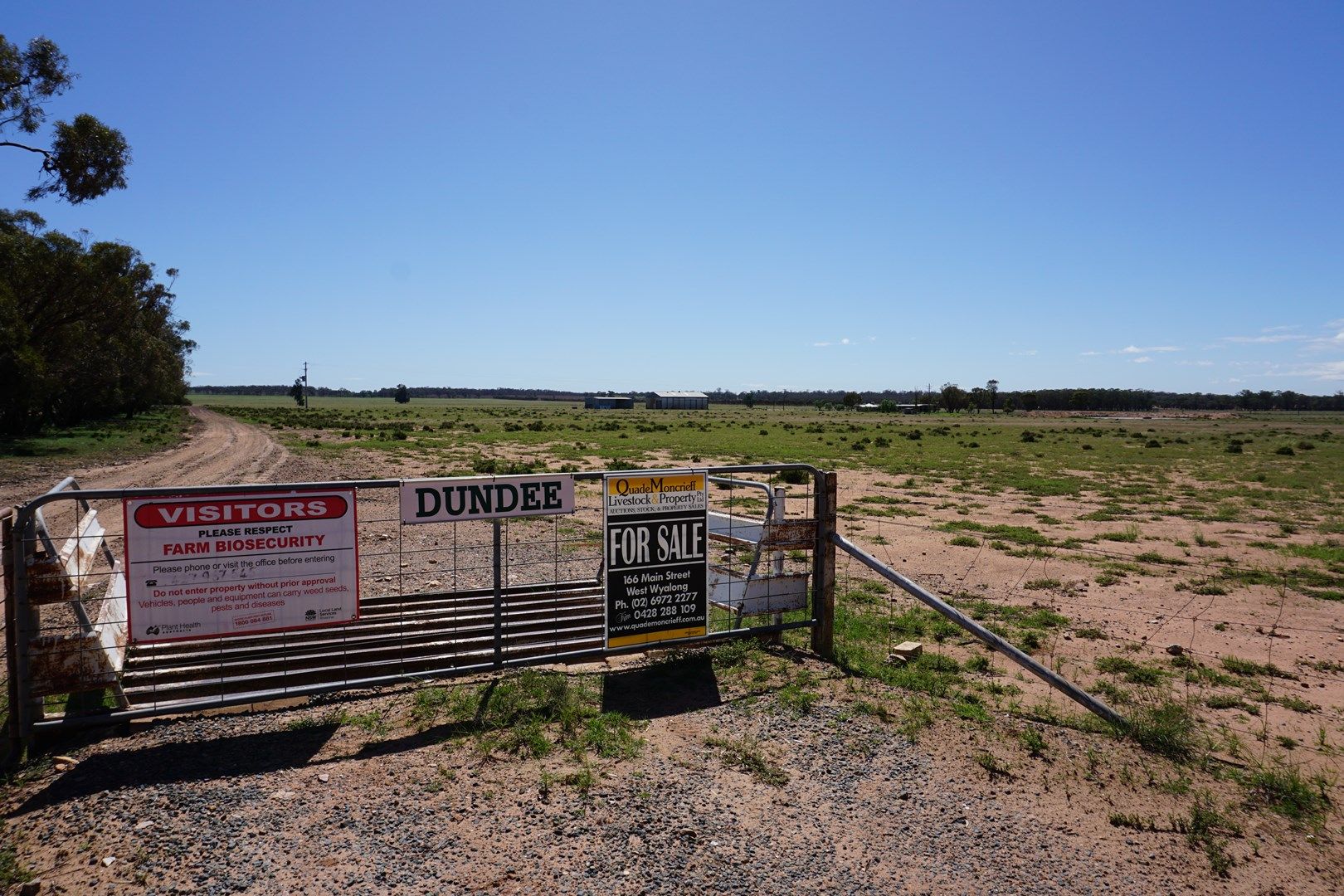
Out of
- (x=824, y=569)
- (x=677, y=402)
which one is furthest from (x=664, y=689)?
(x=677, y=402)

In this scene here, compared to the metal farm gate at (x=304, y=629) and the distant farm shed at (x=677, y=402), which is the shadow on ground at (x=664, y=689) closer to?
the metal farm gate at (x=304, y=629)

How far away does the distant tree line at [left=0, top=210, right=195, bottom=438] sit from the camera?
31.8m

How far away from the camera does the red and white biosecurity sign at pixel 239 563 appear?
5.03 metres

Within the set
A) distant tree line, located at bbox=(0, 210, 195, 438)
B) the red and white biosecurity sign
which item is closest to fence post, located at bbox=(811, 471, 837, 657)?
the red and white biosecurity sign

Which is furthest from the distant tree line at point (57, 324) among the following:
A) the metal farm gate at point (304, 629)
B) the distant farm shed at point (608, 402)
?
the distant farm shed at point (608, 402)

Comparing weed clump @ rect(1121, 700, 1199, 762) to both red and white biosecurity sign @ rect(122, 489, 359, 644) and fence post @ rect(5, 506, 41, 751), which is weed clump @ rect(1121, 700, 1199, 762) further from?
fence post @ rect(5, 506, 41, 751)

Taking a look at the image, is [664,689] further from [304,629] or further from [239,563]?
[239,563]

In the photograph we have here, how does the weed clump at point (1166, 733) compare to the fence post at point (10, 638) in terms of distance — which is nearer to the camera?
the fence post at point (10, 638)

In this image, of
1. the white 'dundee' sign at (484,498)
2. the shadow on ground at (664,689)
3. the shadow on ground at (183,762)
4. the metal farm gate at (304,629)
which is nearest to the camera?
the shadow on ground at (183,762)

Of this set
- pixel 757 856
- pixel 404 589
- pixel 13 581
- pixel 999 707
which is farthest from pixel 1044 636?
pixel 13 581

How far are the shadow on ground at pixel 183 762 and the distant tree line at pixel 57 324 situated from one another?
35163 mm

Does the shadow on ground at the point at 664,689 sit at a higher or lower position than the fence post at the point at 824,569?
lower

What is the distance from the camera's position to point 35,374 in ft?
106

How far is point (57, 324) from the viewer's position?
119 feet
